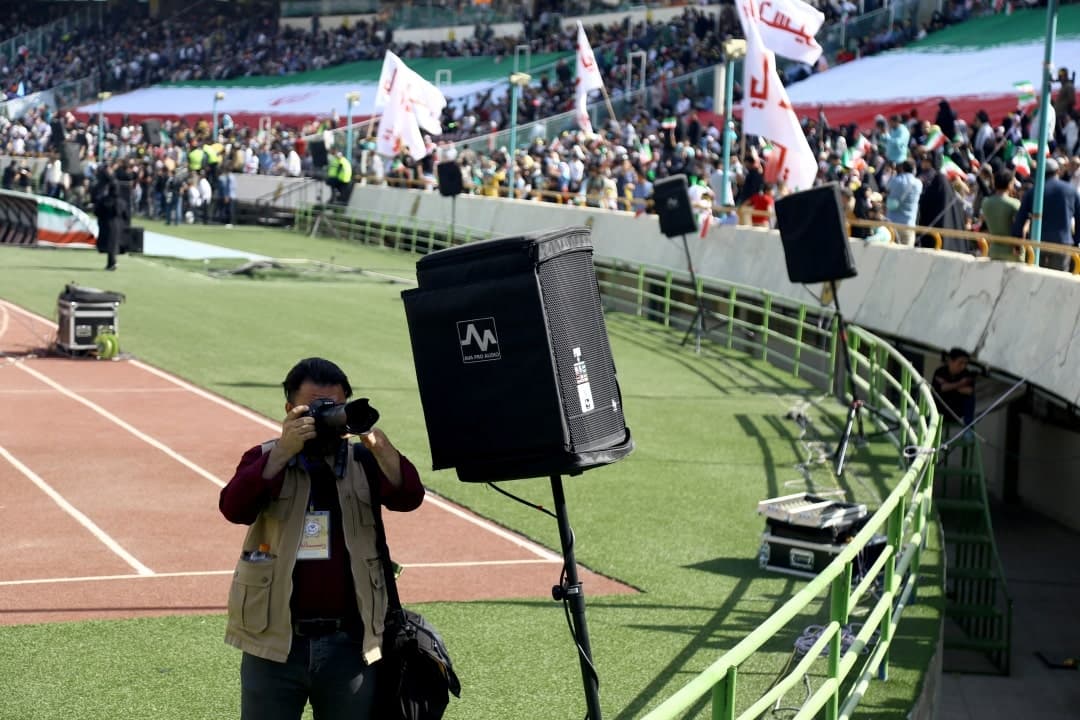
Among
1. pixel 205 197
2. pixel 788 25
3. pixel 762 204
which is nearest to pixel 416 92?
pixel 762 204

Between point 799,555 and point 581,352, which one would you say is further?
point 799,555

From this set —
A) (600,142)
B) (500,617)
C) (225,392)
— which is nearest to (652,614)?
(500,617)

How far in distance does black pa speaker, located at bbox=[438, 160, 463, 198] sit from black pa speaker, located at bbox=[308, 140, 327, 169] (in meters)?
10.4

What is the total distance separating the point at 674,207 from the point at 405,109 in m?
9.94

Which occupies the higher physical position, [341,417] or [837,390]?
[341,417]

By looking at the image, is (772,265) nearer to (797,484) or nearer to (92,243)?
(797,484)

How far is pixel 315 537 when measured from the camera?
5.19 m

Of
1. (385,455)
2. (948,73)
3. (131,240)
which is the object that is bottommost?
(131,240)

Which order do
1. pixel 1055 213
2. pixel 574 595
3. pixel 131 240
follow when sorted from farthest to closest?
pixel 131 240, pixel 1055 213, pixel 574 595

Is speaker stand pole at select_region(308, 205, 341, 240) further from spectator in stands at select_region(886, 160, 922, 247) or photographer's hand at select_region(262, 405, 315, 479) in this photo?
photographer's hand at select_region(262, 405, 315, 479)

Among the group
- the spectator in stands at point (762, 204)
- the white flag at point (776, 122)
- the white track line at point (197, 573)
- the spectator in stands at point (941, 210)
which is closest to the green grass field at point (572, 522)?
the white track line at point (197, 573)

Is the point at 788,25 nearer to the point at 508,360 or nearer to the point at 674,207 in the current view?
the point at 674,207

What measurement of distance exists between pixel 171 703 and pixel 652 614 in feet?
11.7

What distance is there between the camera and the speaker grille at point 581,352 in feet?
17.5
